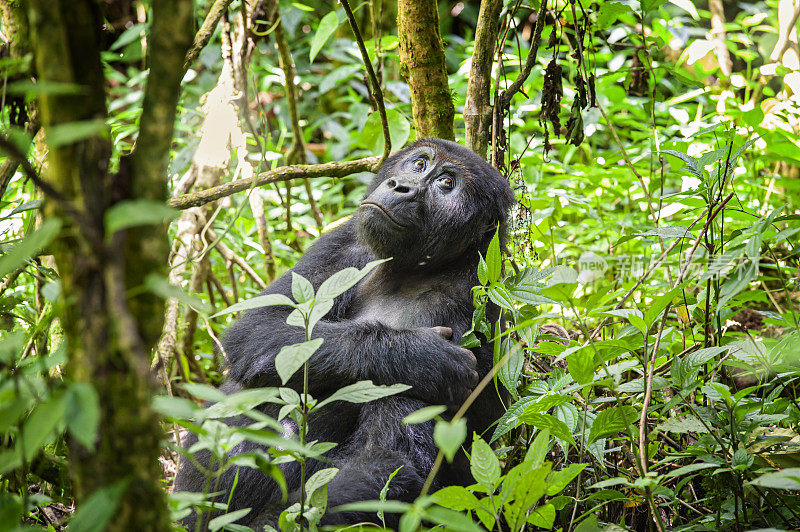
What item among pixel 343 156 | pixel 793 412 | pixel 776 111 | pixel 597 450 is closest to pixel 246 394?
pixel 597 450

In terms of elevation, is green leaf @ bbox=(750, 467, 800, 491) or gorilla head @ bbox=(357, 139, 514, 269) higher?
gorilla head @ bbox=(357, 139, 514, 269)

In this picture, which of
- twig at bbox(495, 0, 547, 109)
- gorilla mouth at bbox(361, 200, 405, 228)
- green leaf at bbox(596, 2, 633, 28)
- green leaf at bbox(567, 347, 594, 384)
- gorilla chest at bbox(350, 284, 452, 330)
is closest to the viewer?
green leaf at bbox(567, 347, 594, 384)

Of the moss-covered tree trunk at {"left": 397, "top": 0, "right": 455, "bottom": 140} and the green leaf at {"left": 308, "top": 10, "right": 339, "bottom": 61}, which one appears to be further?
the green leaf at {"left": 308, "top": 10, "right": 339, "bottom": 61}

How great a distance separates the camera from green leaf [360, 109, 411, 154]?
325 centimetres

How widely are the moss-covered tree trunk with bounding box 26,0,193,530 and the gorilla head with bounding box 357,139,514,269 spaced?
1889 mm

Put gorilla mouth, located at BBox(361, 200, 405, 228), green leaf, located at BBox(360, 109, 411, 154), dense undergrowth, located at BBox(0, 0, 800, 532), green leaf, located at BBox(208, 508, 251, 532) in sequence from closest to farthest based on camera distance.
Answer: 1. dense undergrowth, located at BBox(0, 0, 800, 532)
2. green leaf, located at BBox(208, 508, 251, 532)
3. gorilla mouth, located at BBox(361, 200, 405, 228)
4. green leaf, located at BBox(360, 109, 411, 154)

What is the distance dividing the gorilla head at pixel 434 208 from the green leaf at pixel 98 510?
2037mm

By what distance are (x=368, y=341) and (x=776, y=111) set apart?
10.3ft

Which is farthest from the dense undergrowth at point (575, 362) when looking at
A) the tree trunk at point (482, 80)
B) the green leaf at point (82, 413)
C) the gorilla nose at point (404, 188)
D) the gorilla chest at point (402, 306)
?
the gorilla nose at point (404, 188)

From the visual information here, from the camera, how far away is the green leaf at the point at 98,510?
845 mm

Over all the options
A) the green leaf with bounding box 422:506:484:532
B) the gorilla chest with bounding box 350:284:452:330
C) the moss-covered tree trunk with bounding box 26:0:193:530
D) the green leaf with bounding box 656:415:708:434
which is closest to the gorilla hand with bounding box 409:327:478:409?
the gorilla chest with bounding box 350:284:452:330

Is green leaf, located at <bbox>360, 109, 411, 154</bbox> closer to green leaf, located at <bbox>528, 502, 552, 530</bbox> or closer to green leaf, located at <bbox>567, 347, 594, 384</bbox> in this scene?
green leaf, located at <bbox>567, 347, 594, 384</bbox>

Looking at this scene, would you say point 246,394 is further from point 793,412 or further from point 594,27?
point 594,27

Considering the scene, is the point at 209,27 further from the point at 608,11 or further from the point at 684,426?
the point at 684,426
